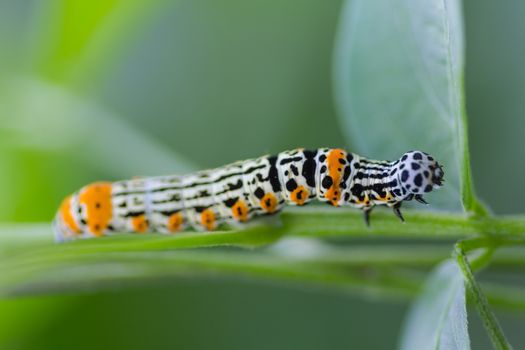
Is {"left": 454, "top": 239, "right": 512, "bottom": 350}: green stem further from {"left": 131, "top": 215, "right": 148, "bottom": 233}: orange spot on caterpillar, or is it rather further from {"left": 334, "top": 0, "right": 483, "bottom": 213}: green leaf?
{"left": 131, "top": 215, "right": 148, "bottom": 233}: orange spot on caterpillar

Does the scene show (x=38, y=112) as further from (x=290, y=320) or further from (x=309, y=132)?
(x=290, y=320)

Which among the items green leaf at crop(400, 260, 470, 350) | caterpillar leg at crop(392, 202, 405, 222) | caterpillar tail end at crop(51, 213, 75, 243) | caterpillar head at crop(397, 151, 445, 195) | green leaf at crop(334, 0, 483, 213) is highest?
green leaf at crop(334, 0, 483, 213)

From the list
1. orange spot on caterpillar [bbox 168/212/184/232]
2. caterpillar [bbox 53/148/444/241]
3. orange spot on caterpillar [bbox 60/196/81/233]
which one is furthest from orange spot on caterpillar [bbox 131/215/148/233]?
orange spot on caterpillar [bbox 60/196/81/233]

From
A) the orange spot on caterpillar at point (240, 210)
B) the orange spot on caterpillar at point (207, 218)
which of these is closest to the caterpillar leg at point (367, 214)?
the orange spot on caterpillar at point (240, 210)

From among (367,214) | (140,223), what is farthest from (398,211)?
(140,223)

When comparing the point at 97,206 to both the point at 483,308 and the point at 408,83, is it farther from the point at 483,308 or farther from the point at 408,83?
the point at 483,308

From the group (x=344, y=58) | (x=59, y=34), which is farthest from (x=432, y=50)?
(x=59, y=34)

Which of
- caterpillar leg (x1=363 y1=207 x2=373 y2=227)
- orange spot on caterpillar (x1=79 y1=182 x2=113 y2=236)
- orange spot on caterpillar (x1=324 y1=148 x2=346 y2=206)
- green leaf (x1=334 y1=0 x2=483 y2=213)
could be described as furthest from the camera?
orange spot on caterpillar (x1=79 y1=182 x2=113 y2=236)

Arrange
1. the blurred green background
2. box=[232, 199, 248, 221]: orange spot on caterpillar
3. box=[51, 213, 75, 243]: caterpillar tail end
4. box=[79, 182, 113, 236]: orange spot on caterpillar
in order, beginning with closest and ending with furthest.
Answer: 1. box=[232, 199, 248, 221]: orange spot on caterpillar
2. box=[51, 213, 75, 243]: caterpillar tail end
3. box=[79, 182, 113, 236]: orange spot on caterpillar
4. the blurred green background
